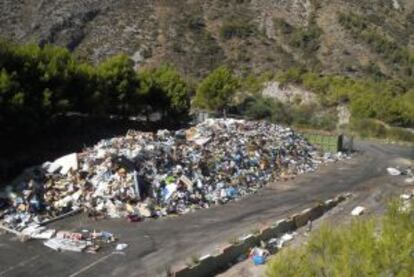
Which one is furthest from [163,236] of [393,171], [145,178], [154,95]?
[154,95]

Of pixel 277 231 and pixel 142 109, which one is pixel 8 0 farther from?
pixel 277 231

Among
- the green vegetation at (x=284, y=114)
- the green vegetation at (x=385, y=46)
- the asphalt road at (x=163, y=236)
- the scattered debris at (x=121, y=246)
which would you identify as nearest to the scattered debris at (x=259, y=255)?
the asphalt road at (x=163, y=236)

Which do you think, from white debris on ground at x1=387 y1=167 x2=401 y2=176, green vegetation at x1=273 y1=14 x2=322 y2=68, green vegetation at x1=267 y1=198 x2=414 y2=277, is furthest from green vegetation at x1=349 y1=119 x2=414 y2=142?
green vegetation at x1=267 y1=198 x2=414 y2=277

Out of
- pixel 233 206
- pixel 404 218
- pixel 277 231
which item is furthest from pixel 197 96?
pixel 404 218

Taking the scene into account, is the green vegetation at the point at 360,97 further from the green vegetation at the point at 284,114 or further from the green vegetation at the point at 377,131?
the green vegetation at the point at 284,114

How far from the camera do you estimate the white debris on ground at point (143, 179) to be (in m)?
27.5

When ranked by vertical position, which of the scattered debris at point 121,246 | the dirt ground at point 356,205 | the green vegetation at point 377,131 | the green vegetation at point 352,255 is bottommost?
the green vegetation at point 377,131

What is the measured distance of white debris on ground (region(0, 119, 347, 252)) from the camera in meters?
27.5

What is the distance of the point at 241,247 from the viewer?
78.9 feet

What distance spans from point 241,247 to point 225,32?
75269 millimetres

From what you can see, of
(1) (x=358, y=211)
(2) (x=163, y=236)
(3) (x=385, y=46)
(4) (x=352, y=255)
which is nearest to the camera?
(4) (x=352, y=255)

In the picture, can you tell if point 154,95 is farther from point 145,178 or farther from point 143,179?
point 143,179

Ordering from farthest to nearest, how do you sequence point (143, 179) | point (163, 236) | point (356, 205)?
point (356, 205)
point (143, 179)
point (163, 236)

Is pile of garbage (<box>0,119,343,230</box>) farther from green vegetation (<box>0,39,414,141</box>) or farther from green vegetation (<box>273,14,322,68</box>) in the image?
green vegetation (<box>273,14,322,68</box>)
